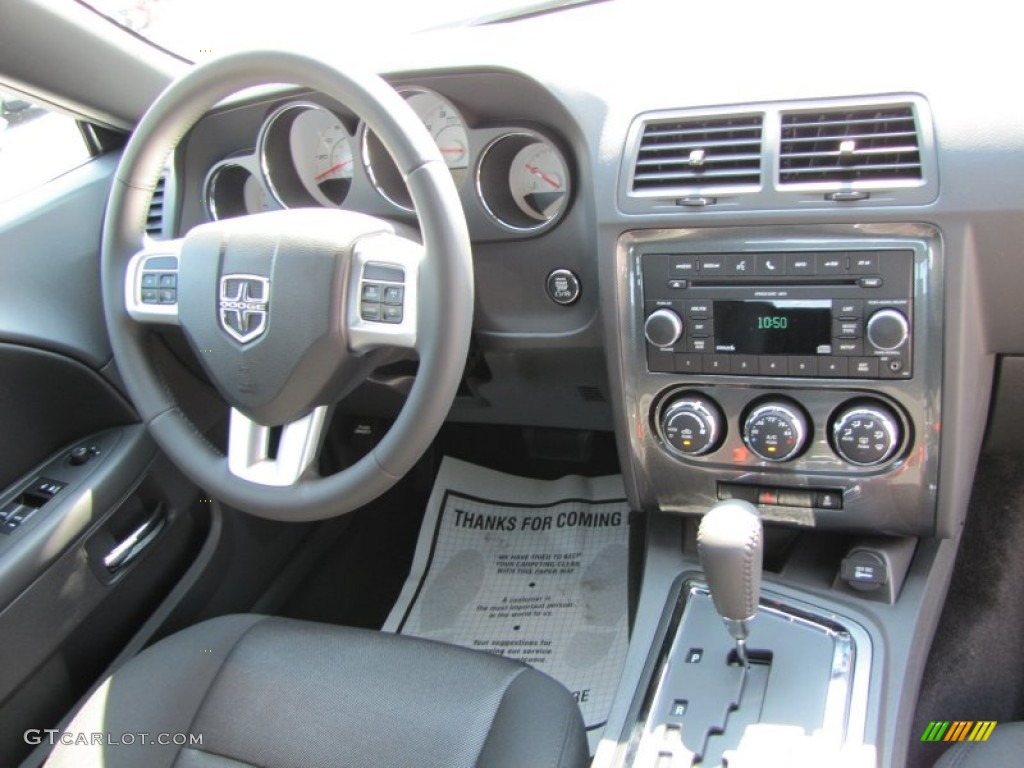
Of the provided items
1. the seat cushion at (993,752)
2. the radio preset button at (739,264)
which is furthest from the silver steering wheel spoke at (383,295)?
the seat cushion at (993,752)

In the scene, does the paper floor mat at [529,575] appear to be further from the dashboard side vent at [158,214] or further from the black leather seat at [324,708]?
the dashboard side vent at [158,214]

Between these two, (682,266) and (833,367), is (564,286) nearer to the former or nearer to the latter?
(682,266)

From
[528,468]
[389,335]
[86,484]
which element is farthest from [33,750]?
[528,468]

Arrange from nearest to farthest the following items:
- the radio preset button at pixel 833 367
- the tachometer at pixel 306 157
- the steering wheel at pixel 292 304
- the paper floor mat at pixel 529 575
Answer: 1. the steering wheel at pixel 292 304
2. the radio preset button at pixel 833 367
3. the tachometer at pixel 306 157
4. the paper floor mat at pixel 529 575

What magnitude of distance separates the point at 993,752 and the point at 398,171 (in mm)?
995

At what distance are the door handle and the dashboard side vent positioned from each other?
0.41 m

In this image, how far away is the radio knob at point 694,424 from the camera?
1.11 m

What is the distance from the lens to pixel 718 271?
1.05m

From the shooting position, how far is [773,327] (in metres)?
1.04

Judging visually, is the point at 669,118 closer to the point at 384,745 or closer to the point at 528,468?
the point at 384,745

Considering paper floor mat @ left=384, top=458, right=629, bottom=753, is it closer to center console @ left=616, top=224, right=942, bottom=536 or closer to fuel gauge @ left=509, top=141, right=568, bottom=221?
center console @ left=616, top=224, right=942, bottom=536

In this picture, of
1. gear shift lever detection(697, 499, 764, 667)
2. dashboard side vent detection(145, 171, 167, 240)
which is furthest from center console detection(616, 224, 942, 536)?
dashboard side vent detection(145, 171, 167, 240)

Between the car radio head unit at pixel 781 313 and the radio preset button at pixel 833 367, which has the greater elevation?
the car radio head unit at pixel 781 313

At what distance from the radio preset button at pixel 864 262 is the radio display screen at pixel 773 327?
0.05 metres
